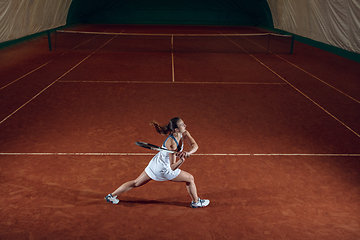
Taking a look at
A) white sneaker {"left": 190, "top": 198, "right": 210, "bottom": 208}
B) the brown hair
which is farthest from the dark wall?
the brown hair

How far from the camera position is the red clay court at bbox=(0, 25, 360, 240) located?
3385mm

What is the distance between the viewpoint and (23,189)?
156 inches

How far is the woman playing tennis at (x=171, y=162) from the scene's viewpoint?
3.18 meters

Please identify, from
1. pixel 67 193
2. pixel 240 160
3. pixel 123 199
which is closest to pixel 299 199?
pixel 240 160

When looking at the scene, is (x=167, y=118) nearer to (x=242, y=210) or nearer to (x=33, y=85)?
(x=242, y=210)

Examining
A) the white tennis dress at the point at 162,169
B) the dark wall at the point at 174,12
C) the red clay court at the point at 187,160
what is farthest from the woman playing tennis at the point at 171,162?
the dark wall at the point at 174,12

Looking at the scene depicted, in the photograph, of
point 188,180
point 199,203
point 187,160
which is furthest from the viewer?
point 187,160

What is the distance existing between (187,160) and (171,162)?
1.66 meters

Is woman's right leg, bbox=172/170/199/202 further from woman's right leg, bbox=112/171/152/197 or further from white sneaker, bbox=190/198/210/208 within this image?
woman's right leg, bbox=112/171/152/197

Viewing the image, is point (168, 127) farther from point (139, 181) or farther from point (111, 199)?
point (111, 199)

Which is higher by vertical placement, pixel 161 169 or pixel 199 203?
pixel 161 169

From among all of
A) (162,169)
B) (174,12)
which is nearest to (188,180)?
(162,169)

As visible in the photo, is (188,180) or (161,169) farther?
(188,180)

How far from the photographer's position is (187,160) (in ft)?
16.0
